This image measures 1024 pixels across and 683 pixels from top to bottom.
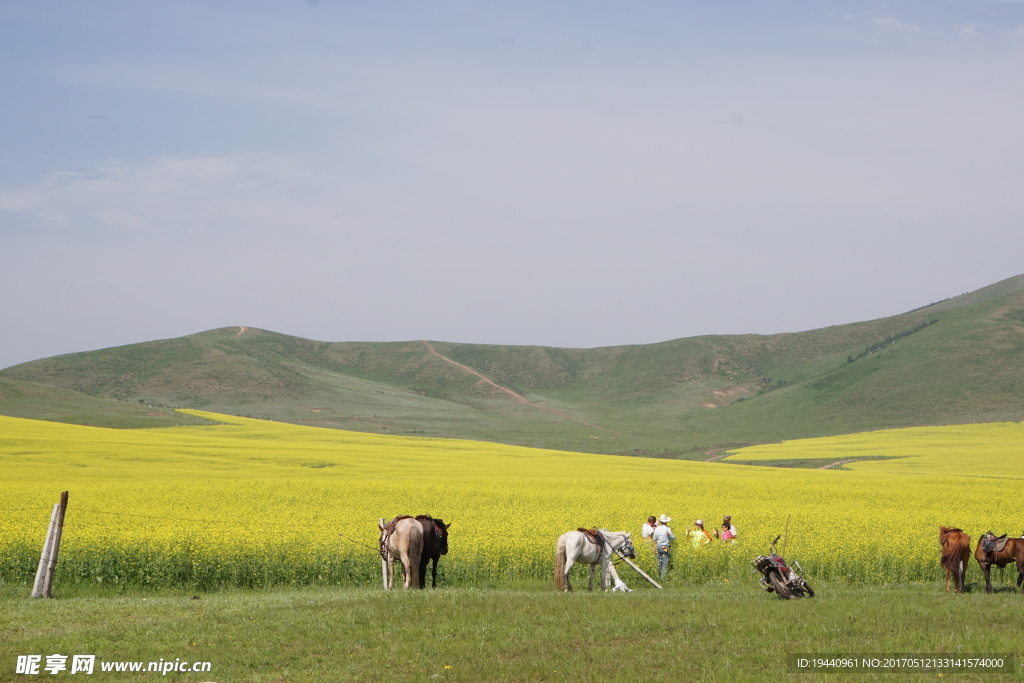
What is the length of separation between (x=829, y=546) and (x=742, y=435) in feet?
319

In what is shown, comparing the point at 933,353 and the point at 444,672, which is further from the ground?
the point at 933,353

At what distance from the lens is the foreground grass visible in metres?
10.7

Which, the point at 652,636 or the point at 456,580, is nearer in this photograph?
the point at 652,636

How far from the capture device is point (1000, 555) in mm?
16547

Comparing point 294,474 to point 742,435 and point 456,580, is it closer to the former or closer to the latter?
point 456,580

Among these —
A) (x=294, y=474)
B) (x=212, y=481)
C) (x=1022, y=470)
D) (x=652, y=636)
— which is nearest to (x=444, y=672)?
(x=652, y=636)

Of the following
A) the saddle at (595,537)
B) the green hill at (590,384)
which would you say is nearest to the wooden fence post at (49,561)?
the saddle at (595,537)

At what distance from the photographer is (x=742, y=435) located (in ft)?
373

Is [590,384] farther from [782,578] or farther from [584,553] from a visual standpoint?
[782,578]

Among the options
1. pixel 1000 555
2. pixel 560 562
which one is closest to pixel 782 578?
pixel 560 562

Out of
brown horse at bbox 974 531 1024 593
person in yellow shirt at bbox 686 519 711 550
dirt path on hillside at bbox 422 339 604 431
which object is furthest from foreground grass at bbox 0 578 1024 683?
dirt path on hillside at bbox 422 339 604 431

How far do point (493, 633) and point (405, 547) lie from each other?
4502 mm

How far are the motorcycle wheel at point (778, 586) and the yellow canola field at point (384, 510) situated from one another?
321 cm

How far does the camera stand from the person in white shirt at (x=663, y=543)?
18.1m
